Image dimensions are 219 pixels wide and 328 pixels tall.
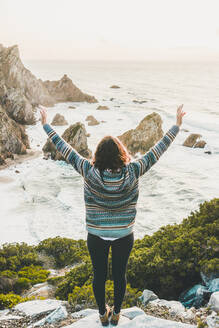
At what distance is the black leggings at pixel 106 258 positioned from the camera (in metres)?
3.14

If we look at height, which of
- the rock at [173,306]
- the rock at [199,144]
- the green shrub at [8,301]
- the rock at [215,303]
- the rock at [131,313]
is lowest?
the rock at [199,144]

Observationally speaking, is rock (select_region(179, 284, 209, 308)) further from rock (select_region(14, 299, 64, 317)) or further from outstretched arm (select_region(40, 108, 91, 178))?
Answer: outstretched arm (select_region(40, 108, 91, 178))

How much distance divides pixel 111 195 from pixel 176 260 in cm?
417

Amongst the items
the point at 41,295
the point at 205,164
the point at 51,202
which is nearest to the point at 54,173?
the point at 51,202

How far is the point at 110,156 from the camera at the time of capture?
2918 mm

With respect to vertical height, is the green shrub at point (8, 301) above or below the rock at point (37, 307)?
below

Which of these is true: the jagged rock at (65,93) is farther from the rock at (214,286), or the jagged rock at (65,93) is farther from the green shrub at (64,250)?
the rock at (214,286)

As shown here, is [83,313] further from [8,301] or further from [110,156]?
[110,156]

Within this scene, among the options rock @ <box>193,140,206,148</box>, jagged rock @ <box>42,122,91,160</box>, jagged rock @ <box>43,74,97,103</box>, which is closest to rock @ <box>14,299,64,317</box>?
jagged rock @ <box>42,122,91,160</box>

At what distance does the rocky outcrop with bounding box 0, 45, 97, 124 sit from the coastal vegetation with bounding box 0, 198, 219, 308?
30645 mm

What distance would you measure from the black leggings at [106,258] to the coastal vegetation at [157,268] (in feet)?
5.66

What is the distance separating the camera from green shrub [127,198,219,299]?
618cm

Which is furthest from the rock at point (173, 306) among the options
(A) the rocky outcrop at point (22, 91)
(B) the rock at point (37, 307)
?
(A) the rocky outcrop at point (22, 91)

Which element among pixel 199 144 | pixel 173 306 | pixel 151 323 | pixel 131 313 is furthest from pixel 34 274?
pixel 199 144
